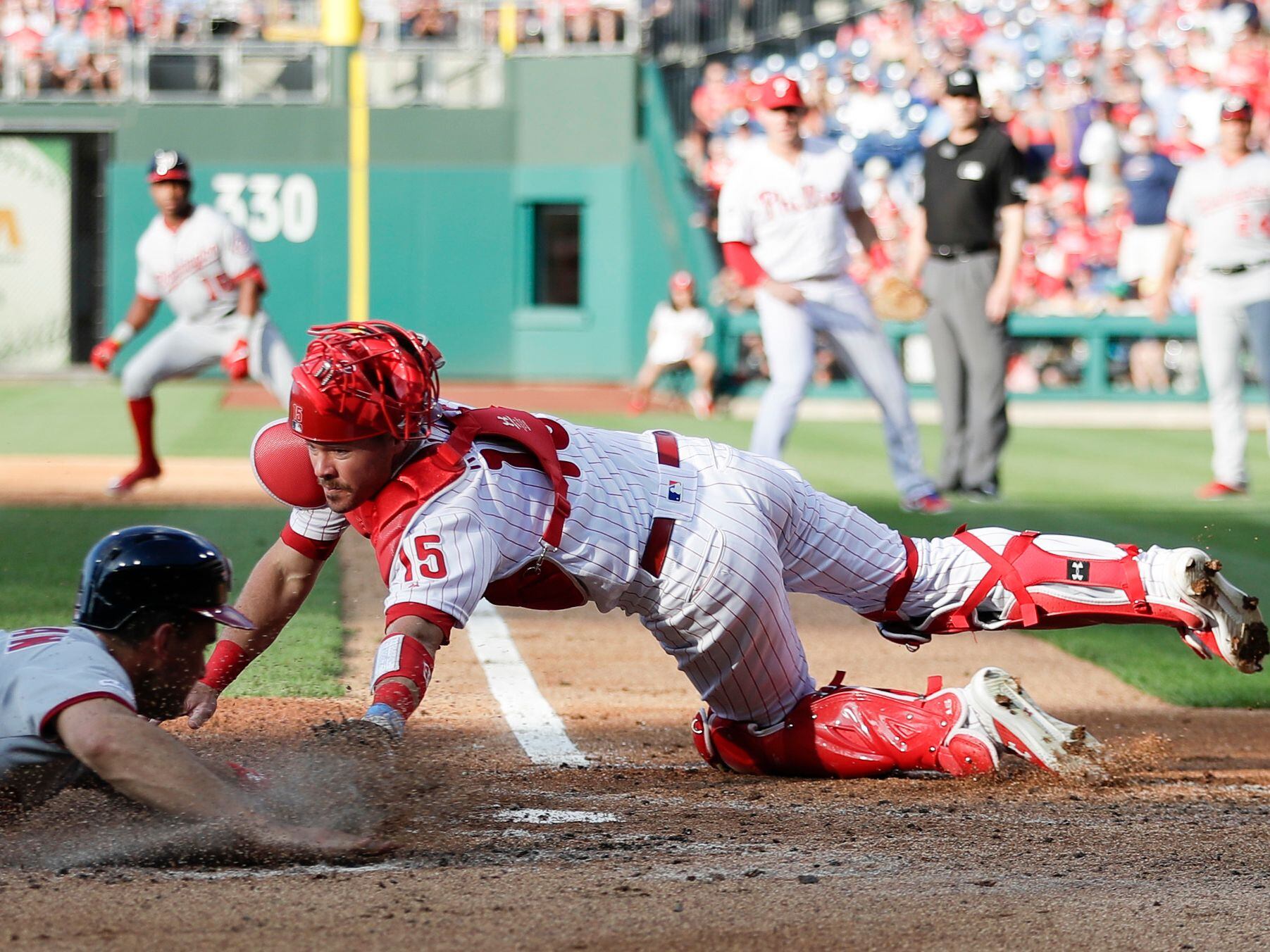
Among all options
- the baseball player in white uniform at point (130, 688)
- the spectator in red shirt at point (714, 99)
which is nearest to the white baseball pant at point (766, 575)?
the baseball player in white uniform at point (130, 688)

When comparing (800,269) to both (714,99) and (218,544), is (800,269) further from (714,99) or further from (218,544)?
(714,99)

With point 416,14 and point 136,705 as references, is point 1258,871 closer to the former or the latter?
point 136,705

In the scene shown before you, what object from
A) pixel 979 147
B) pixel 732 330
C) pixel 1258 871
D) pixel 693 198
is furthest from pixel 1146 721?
pixel 693 198

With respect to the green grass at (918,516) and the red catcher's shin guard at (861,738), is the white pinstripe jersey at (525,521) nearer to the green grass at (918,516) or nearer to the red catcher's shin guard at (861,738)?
the red catcher's shin guard at (861,738)

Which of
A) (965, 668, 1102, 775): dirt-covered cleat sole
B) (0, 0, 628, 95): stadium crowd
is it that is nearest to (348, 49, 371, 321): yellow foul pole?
(0, 0, 628, 95): stadium crowd

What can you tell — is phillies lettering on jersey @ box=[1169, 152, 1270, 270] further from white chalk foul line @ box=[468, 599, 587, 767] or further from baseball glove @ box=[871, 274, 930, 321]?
white chalk foul line @ box=[468, 599, 587, 767]

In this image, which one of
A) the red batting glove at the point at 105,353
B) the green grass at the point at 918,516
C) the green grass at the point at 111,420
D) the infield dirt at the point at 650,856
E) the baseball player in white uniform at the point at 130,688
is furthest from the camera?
the green grass at the point at 111,420
